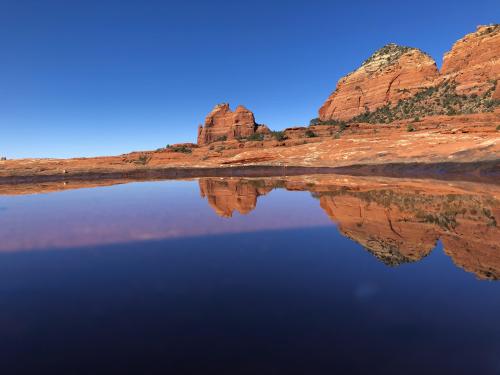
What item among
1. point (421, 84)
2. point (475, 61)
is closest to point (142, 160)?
point (421, 84)

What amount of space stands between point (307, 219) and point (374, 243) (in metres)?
4.43

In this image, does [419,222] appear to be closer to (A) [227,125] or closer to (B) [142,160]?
(B) [142,160]

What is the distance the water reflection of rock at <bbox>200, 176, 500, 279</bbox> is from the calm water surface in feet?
0.25

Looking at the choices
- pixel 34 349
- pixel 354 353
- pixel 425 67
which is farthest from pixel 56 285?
pixel 425 67

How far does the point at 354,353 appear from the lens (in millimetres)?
4504

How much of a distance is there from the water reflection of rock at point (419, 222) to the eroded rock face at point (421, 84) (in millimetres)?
54891

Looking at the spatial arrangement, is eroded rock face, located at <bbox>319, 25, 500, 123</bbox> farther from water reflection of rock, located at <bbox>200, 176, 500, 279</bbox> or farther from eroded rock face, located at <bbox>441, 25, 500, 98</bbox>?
water reflection of rock, located at <bbox>200, 176, 500, 279</bbox>

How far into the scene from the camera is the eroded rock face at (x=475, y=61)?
71.6 metres

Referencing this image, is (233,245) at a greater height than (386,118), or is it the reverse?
(386,118)

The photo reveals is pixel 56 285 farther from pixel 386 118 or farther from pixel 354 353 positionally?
pixel 386 118

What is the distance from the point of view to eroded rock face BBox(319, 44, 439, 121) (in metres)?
93.2

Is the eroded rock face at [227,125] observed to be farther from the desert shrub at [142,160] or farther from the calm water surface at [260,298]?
the calm water surface at [260,298]

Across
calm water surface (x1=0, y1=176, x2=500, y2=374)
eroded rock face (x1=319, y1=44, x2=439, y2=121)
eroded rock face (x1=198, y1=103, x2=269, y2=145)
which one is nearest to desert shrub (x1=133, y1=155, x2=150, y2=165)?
calm water surface (x1=0, y1=176, x2=500, y2=374)

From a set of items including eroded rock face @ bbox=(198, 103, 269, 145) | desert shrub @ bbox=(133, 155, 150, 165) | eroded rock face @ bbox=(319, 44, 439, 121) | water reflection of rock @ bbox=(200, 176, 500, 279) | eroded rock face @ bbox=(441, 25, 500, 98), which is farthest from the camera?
eroded rock face @ bbox=(198, 103, 269, 145)
